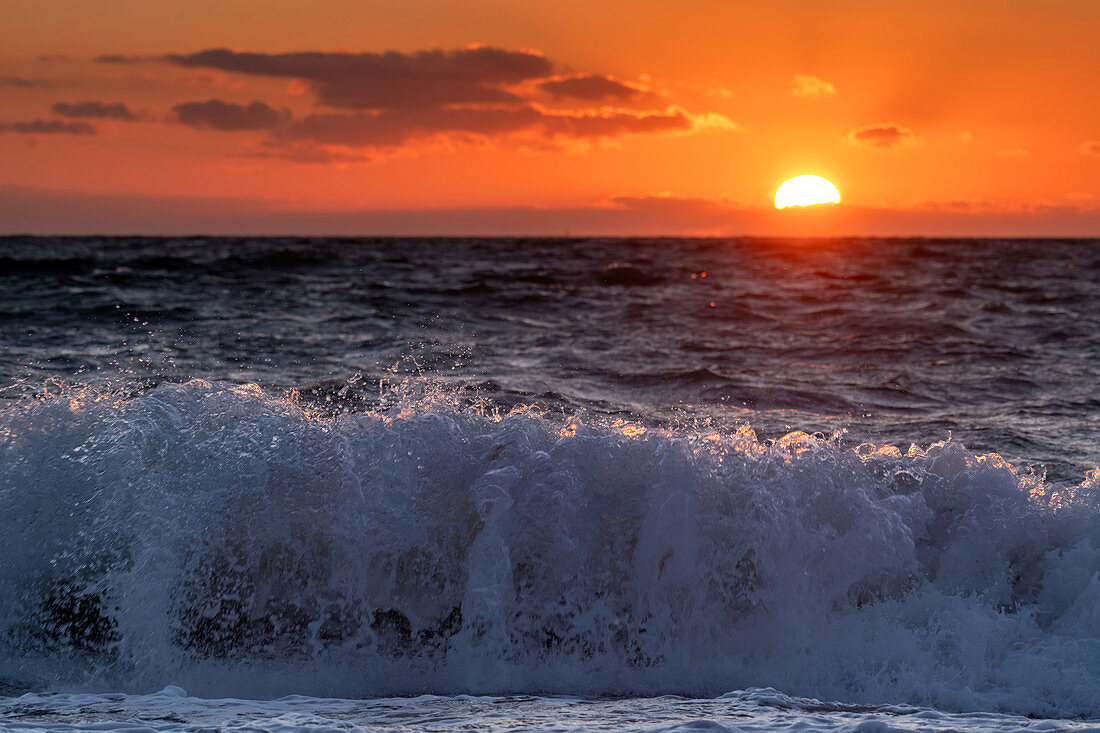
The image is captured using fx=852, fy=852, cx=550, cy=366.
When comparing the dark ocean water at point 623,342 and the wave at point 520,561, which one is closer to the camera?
the wave at point 520,561

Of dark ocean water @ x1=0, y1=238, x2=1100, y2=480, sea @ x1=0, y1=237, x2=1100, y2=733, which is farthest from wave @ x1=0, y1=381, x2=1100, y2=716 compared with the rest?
dark ocean water @ x1=0, y1=238, x2=1100, y2=480

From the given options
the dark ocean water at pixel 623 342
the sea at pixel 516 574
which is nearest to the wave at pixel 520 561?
the sea at pixel 516 574

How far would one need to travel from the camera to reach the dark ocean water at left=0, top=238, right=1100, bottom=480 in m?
8.91

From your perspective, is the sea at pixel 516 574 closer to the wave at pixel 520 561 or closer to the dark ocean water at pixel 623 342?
the wave at pixel 520 561

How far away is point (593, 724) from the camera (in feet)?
12.0

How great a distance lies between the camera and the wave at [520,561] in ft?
14.5

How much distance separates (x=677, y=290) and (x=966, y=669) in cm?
1691

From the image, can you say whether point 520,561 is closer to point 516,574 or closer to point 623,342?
point 516,574

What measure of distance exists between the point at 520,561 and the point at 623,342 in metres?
8.23

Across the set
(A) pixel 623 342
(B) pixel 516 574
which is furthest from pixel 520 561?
(A) pixel 623 342

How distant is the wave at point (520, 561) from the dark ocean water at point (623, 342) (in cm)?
244

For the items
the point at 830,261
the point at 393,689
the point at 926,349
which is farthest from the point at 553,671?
the point at 830,261

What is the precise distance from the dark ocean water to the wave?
2441mm

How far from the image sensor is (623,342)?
1298 cm
